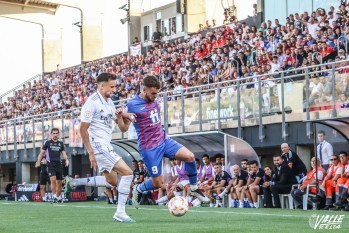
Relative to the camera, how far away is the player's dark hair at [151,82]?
597 inches

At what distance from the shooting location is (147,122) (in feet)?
52.1

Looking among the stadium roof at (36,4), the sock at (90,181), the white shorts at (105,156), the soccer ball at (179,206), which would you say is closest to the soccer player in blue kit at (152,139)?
the white shorts at (105,156)

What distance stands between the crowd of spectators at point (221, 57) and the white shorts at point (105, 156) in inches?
321

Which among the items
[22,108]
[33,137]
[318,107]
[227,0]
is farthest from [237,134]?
[22,108]

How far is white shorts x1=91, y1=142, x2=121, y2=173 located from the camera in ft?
50.3

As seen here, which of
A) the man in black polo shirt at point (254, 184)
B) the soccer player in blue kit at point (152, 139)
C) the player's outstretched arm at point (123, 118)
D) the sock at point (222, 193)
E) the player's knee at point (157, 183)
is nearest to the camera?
the player's outstretched arm at point (123, 118)

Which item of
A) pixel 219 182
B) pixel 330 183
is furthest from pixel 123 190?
pixel 219 182

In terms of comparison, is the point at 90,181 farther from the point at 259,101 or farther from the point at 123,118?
the point at 123,118

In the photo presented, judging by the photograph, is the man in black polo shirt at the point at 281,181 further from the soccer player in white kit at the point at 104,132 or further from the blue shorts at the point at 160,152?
the soccer player in white kit at the point at 104,132

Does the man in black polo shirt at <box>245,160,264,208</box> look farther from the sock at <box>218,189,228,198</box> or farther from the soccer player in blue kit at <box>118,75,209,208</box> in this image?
the soccer player in blue kit at <box>118,75,209,208</box>

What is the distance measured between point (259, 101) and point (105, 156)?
10.6 m

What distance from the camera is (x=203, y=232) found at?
12000mm

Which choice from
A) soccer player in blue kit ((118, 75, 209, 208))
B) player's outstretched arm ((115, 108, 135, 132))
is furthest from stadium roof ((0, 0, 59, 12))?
player's outstretched arm ((115, 108, 135, 132))

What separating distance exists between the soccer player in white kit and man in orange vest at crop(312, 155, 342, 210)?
6.96 metres
